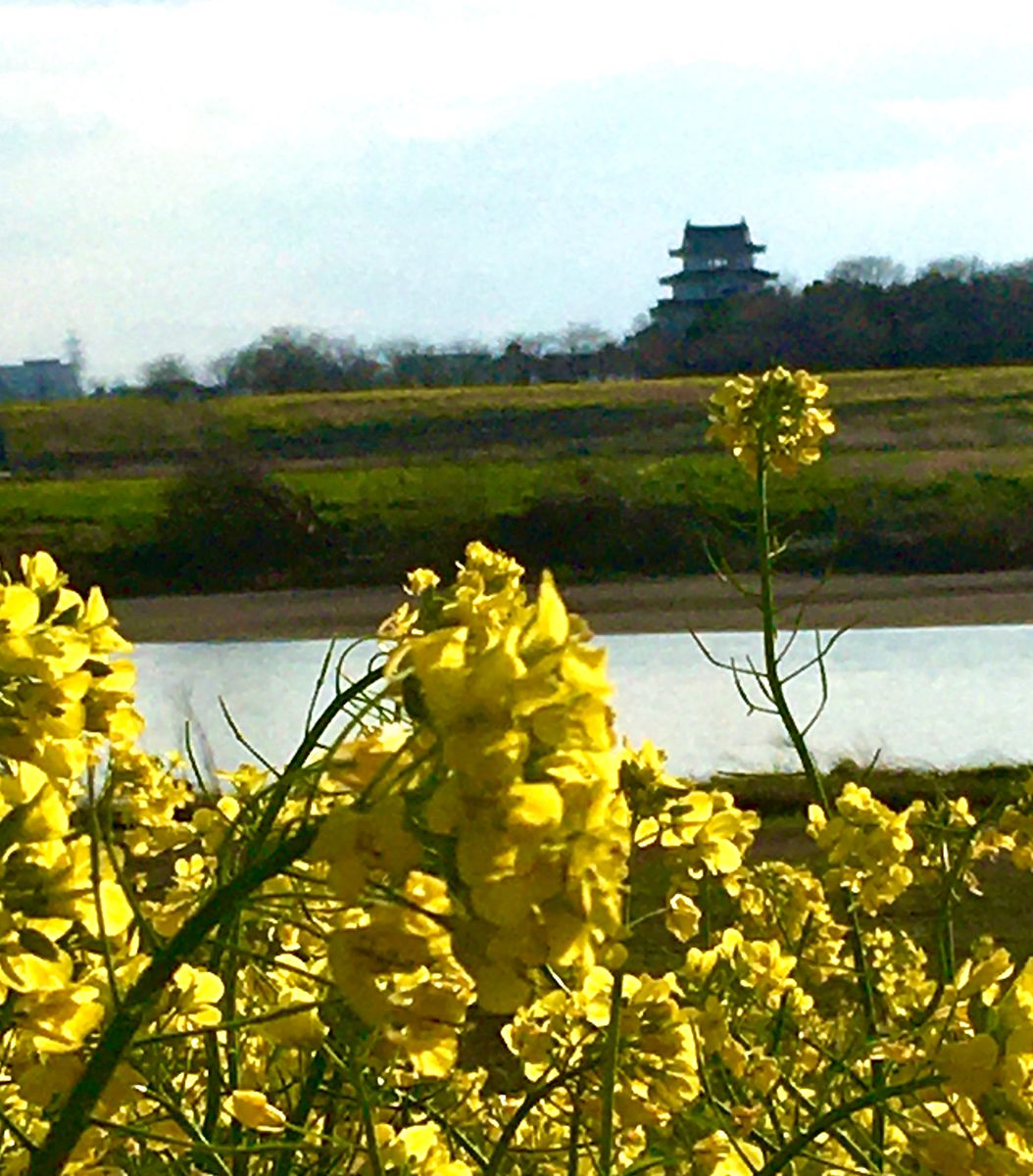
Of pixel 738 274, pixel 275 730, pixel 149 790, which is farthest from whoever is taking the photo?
pixel 738 274

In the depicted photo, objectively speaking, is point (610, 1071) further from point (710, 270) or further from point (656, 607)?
point (710, 270)

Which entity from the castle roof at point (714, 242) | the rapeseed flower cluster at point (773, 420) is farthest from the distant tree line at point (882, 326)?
the rapeseed flower cluster at point (773, 420)

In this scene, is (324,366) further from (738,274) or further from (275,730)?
(275,730)

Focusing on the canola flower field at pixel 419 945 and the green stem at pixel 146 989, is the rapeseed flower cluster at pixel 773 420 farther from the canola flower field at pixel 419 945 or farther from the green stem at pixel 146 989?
the green stem at pixel 146 989

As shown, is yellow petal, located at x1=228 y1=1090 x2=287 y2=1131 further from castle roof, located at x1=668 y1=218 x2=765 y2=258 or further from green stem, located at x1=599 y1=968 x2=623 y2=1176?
castle roof, located at x1=668 y1=218 x2=765 y2=258

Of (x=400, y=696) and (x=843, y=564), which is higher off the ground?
(x=400, y=696)

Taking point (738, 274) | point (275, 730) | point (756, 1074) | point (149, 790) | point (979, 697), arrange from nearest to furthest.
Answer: point (756, 1074) → point (149, 790) → point (275, 730) → point (979, 697) → point (738, 274)

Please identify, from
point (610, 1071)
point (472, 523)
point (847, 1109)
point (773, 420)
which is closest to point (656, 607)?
point (472, 523)

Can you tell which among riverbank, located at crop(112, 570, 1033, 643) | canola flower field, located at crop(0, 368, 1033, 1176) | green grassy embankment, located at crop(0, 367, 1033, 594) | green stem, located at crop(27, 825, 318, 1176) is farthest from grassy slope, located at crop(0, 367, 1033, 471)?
green stem, located at crop(27, 825, 318, 1176)

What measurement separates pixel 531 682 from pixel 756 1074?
0.89m

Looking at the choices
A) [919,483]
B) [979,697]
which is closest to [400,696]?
[979,697]

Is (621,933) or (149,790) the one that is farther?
(149,790)

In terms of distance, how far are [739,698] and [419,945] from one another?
1021 cm

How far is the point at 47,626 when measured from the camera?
2.58 feet
